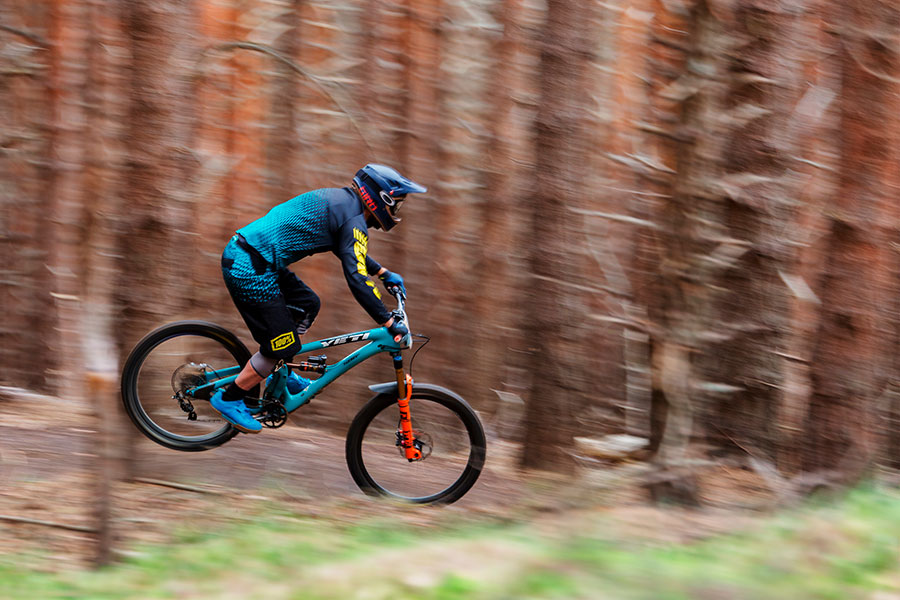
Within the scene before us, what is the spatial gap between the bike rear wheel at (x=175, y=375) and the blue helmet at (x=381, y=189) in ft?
4.48

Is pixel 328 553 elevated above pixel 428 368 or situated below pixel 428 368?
above

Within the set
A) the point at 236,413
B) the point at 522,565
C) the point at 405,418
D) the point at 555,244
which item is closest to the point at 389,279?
the point at 405,418

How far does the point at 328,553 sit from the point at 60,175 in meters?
6.93

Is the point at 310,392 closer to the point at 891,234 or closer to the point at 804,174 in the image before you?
the point at 804,174

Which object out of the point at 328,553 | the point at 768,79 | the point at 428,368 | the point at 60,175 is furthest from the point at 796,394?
the point at 60,175

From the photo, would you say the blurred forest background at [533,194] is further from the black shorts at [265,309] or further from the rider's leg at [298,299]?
the rider's leg at [298,299]

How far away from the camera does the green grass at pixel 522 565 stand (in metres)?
3.35

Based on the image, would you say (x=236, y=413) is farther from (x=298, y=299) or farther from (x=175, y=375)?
(x=298, y=299)

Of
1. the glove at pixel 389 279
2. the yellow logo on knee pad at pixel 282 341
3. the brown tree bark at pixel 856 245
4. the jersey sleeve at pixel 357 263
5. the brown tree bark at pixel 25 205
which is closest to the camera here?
the jersey sleeve at pixel 357 263

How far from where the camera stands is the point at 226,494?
5.62 m

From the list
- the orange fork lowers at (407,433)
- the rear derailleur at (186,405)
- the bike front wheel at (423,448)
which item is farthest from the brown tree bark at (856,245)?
the rear derailleur at (186,405)

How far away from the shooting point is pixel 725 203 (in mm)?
7277

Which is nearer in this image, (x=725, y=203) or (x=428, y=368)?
(x=725, y=203)

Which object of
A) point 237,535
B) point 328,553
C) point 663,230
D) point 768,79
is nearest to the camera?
point 328,553
